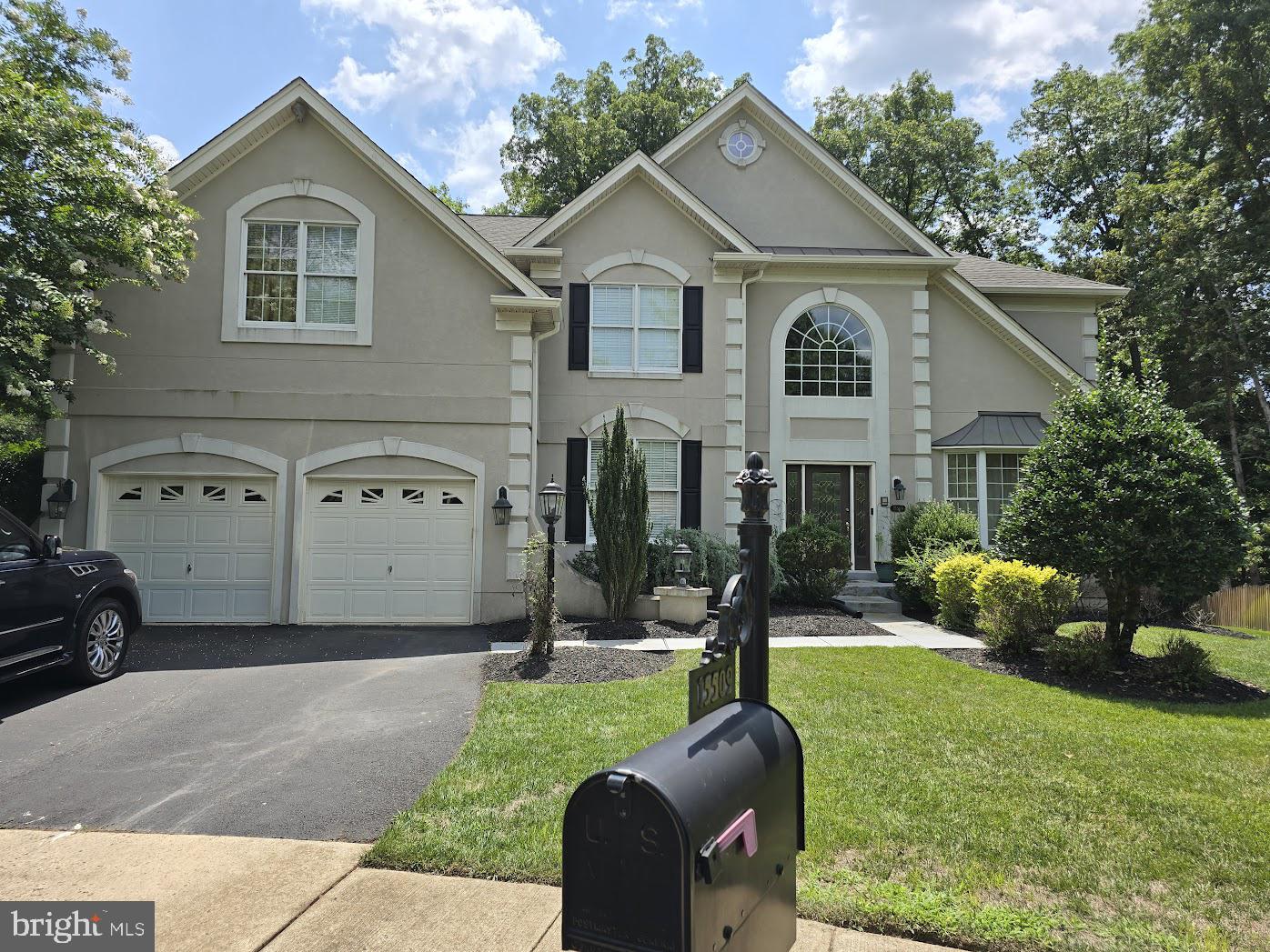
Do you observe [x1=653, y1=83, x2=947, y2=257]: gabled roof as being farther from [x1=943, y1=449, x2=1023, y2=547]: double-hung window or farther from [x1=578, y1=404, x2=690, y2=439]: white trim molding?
[x1=578, y1=404, x2=690, y2=439]: white trim molding

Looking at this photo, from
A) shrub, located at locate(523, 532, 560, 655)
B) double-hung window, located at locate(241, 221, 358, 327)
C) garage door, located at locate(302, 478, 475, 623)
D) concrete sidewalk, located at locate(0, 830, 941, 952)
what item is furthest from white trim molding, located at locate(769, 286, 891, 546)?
concrete sidewalk, located at locate(0, 830, 941, 952)

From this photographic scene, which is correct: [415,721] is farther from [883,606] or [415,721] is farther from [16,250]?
[883,606]

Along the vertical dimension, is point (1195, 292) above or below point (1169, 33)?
below

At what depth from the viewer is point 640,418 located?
14.6 meters

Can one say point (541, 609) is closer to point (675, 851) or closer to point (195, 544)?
point (195, 544)

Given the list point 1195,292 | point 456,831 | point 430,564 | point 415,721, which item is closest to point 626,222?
point 430,564

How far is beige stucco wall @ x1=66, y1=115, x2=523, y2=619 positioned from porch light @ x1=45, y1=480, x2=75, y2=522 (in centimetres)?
15

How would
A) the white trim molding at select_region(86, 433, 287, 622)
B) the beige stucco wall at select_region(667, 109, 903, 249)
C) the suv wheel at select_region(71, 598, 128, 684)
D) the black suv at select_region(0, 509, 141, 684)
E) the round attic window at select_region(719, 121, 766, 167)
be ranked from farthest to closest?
the round attic window at select_region(719, 121, 766, 167) → the beige stucco wall at select_region(667, 109, 903, 249) → the white trim molding at select_region(86, 433, 287, 622) → the suv wheel at select_region(71, 598, 128, 684) → the black suv at select_region(0, 509, 141, 684)

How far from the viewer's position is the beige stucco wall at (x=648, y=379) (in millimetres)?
14594

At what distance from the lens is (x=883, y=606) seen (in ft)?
44.8

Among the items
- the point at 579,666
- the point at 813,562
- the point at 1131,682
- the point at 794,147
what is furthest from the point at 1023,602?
the point at 794,147

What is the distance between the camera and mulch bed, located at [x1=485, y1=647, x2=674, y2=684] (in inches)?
319

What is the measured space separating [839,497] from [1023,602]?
6464 millimetres

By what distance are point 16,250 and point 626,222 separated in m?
9.49
